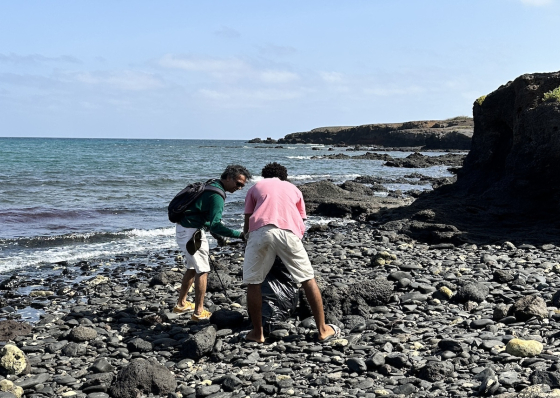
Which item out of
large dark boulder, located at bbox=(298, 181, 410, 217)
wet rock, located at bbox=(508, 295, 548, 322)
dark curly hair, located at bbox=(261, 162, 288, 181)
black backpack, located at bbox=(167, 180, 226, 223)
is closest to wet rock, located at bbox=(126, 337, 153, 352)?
black backpack, located at bbox=(167, 180, 226, 223)

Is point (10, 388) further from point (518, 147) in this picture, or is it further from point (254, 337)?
point (518, 147)

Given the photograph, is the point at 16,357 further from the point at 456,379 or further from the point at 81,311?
Answer: the point at 456,379

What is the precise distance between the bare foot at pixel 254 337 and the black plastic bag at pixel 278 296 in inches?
9.1

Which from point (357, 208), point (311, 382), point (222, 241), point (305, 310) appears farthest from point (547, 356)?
point (357, 208)

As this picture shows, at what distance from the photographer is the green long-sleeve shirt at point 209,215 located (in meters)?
7.01

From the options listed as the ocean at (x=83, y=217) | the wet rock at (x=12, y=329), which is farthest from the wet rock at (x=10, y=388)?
the ocean at (x=83, y=217)

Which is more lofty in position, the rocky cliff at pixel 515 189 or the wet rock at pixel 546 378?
the rocky cliff at pixel 515 189

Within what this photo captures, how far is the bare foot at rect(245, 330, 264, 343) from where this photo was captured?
20.8ft

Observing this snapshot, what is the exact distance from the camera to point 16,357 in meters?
5.63

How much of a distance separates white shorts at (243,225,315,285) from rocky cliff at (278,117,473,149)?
265ft

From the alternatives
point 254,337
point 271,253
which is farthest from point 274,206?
point 254,337

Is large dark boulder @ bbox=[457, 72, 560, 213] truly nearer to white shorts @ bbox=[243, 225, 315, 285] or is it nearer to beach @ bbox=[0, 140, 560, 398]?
beach @ bbox=[0, 140, 560, 398]

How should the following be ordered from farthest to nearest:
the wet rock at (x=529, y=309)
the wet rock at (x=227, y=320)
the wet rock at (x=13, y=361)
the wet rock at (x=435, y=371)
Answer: the wet rock at (x=227, y=320) < the wet rock at (x=529, y=309) < the wet rock at (x=13, y=361) < the wet rock at (x=435, y=371)

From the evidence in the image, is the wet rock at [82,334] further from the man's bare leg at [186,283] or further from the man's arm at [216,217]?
the man's arm at [216,217]
